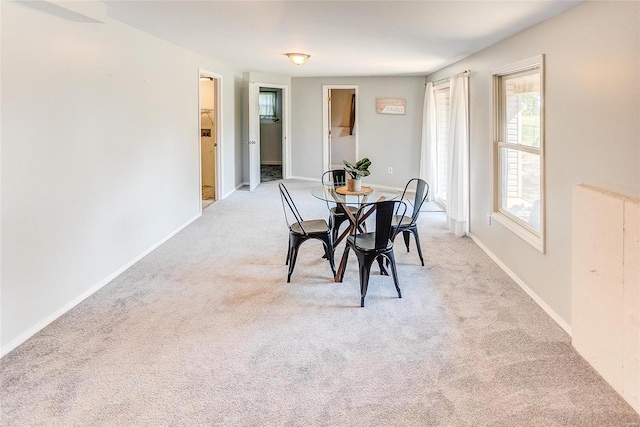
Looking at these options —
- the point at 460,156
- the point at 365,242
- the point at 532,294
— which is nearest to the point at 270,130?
the point at 460,156

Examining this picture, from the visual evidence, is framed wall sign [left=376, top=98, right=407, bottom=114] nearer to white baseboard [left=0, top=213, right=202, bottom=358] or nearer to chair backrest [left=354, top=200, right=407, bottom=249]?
white baseboard [left=0, top=213, right=202, bottom=358]

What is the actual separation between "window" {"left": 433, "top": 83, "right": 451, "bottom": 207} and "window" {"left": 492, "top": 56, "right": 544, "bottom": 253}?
2492 mm

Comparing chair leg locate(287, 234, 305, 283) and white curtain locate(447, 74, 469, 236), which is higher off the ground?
white curtain locate(447, 74, 469, 236)

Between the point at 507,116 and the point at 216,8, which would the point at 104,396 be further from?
the point at 507,116

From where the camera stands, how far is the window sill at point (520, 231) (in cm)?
318

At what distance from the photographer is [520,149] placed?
3.71 metres

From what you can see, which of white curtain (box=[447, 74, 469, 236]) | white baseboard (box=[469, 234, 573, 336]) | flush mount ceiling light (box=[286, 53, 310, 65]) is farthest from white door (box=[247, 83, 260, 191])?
white baseboard (box=[469, 234, 573, 336])

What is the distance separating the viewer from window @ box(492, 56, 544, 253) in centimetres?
336

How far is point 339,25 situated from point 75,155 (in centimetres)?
229

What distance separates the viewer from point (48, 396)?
207cm

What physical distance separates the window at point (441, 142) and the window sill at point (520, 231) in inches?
103

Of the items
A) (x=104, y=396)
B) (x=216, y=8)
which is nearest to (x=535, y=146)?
(x=216, y=8)

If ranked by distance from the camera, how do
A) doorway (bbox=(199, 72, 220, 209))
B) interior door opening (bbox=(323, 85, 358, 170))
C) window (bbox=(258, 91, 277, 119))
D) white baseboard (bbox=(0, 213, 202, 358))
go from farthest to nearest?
window (bbox=(258, 91, 277, 119)), interior door opening (bbox=(323, 85, 358, 170)), doorway (bbox=(199, 72, 220, 209)), white baseboard (bbox=(0, 213, 202, 358))

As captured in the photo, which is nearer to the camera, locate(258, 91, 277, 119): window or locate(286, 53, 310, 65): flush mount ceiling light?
locate(286, 53, 310, 65): flush mount ceiling light
